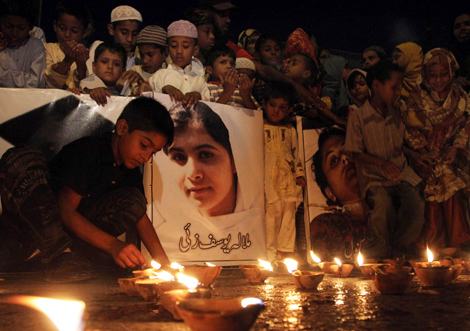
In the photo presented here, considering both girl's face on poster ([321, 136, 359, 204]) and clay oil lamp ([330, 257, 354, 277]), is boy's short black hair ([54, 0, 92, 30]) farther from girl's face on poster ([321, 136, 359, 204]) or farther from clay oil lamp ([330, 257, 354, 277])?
clay oil lamp ([330, 257, 354, 277])

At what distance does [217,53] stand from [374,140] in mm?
2113

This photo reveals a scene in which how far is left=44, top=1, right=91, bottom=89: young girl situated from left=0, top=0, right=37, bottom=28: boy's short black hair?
0.34m

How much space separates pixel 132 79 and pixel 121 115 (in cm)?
65

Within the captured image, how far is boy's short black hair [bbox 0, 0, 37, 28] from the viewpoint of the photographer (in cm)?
470

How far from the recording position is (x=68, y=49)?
4.71 metres

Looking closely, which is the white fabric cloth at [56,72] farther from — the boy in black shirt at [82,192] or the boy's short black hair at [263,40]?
the boy's short black hair at [263,40]

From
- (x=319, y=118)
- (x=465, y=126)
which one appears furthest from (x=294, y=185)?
(x=465, y=126)

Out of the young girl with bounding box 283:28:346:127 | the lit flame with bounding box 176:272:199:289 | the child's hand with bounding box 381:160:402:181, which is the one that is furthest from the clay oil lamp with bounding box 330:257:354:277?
the young girl with bounding box 283:28:346:127

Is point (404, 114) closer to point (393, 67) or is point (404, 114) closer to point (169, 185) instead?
point (393, 67)

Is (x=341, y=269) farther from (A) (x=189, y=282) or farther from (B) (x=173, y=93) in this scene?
(B) (x=173, y=93)

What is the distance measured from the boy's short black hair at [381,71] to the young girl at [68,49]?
336cm

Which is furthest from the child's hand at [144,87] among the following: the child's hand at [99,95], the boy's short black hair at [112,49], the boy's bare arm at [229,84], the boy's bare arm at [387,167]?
the boy's bare arm at [387,167]

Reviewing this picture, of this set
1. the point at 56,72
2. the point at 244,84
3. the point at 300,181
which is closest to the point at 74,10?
the point at 56,72

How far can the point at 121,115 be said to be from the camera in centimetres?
447
